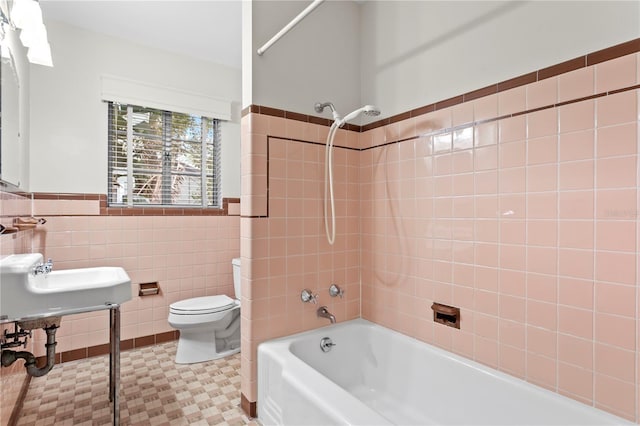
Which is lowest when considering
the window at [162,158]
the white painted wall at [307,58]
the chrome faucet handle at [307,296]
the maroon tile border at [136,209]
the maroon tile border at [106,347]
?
the maroon tile border at [106,347]

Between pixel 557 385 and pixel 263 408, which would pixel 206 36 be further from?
pixel 557 385

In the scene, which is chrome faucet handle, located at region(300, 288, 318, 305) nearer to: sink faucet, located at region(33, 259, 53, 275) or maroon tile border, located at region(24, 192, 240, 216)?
sink faucet, located at region(33, 259, 53, 275)

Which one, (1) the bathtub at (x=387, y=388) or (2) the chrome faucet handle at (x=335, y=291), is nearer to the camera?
(1) the bathtub at (x=387, y=388)

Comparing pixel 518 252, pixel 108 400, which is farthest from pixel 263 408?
pixel 518 252

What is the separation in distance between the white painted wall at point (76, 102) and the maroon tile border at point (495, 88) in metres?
1.50

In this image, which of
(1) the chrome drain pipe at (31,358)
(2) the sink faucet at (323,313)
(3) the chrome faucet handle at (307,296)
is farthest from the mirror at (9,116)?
(2) the sink faucet at (323,313)

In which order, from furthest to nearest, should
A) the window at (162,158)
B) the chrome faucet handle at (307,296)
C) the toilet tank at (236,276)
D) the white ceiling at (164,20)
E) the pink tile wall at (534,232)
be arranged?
the toilet tank at (236,276) < the window at (162,158) < the white ceiling at (164,20) < the chrome faucet handle at (307,296) < the pink tile wall at (534,232)

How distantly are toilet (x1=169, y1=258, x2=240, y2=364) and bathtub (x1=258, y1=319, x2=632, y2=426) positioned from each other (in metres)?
0.88

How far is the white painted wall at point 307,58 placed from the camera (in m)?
1.81

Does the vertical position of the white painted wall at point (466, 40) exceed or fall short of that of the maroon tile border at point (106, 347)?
it exceeds it

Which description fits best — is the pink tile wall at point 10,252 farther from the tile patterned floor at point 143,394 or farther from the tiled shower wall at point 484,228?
the tiled shower wall at point 484,228

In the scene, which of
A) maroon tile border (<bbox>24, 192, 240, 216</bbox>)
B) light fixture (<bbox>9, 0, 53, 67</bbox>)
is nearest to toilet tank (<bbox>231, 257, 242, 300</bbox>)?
maroon tile border (<bbox>24, 192, 240, 216</bbox>)

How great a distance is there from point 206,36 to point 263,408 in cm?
266

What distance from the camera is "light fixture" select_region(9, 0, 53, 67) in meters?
1.60
